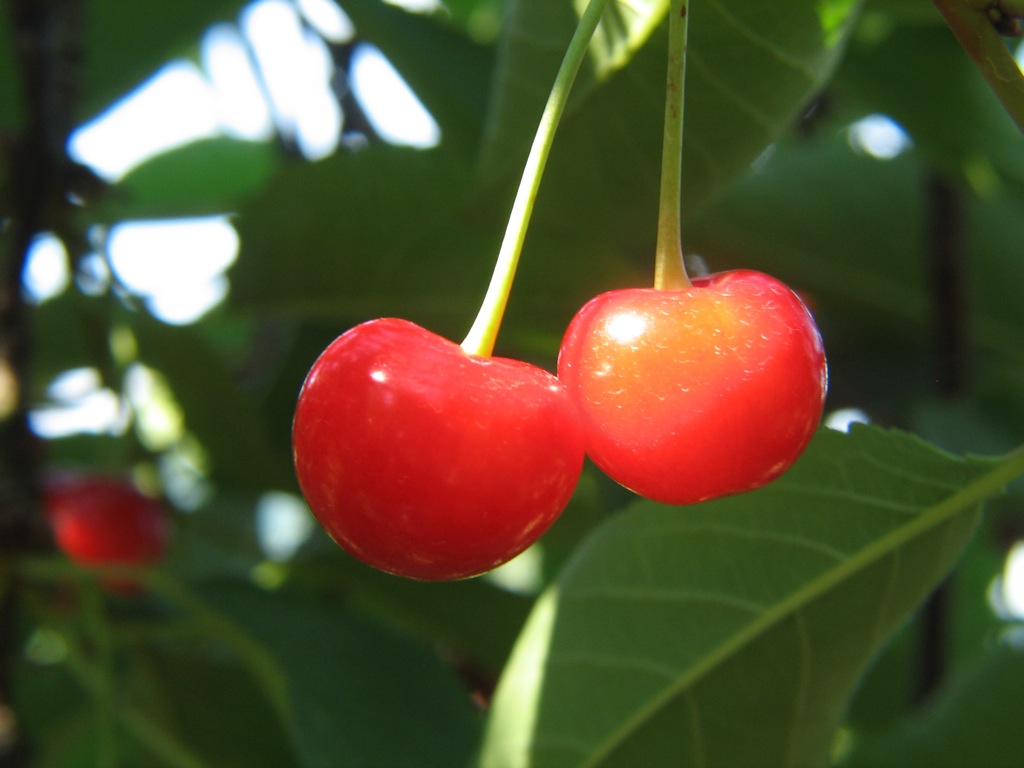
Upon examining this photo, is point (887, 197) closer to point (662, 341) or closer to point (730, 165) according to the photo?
point (730, 165)

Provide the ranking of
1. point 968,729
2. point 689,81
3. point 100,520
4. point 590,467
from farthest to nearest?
point 100,520 < point 590,467 < point 968,729 < point 689,81

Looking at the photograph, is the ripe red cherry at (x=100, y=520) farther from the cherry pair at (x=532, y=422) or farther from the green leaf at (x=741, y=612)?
the cherry pair at (x=532, y=422)

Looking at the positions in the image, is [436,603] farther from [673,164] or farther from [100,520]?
[673,164]

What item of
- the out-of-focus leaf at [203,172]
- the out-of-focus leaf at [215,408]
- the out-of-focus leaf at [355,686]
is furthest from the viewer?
the out-of-focus leaf at [203,172]

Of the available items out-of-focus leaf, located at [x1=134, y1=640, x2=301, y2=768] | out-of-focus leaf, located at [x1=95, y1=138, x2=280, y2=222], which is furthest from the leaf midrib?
out-of-focus leaf, located at [x1=95, y1=138, x2=280, y2=222]

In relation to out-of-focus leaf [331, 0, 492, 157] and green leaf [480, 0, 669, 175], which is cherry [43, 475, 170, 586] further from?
green leaf [480, 0, 669, 175]

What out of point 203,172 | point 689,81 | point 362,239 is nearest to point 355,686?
point 362,239

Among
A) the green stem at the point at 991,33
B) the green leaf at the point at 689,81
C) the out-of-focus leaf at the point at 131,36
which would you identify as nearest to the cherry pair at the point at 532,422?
the green stem at the point at 991,33

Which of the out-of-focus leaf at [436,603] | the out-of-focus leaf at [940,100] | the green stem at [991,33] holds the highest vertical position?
the out-of-focus leaf at [940,100]
